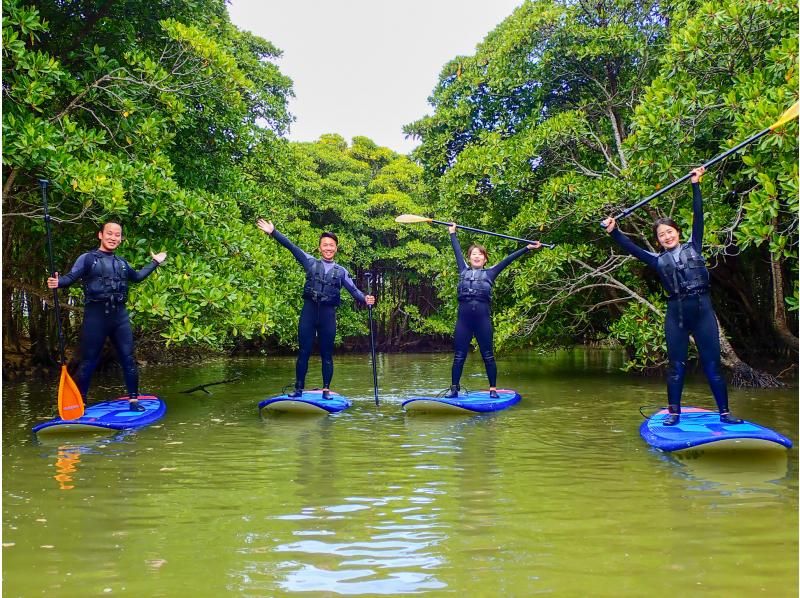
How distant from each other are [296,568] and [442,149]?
11.7 m

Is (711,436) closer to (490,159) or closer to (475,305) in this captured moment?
(475,305)

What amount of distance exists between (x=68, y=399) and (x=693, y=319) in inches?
225

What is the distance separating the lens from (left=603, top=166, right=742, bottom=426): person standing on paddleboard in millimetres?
5453

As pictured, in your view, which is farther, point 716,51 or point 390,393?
point 390,393

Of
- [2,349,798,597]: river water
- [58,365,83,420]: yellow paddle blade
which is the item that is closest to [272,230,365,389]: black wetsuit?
[2,349,798,597]: river water

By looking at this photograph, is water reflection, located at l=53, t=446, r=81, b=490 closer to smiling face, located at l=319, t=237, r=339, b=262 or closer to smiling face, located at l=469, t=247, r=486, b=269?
smiling face, located at l=319, t=237, r=339, b=262

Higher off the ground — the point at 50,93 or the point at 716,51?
the point at 716,51

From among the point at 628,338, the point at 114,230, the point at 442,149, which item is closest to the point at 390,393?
the point at 628,338

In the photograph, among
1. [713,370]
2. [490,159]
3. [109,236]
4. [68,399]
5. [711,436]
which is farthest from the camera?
[490,159]

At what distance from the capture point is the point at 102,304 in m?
6.88


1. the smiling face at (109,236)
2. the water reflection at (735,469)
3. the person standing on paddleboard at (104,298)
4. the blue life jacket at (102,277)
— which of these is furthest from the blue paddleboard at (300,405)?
the water reflection at (735,469)

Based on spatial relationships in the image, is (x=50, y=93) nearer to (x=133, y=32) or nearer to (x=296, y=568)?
(x=133, y=32)

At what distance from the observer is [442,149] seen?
13.7 m

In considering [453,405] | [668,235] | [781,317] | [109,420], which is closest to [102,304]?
[109,420]
